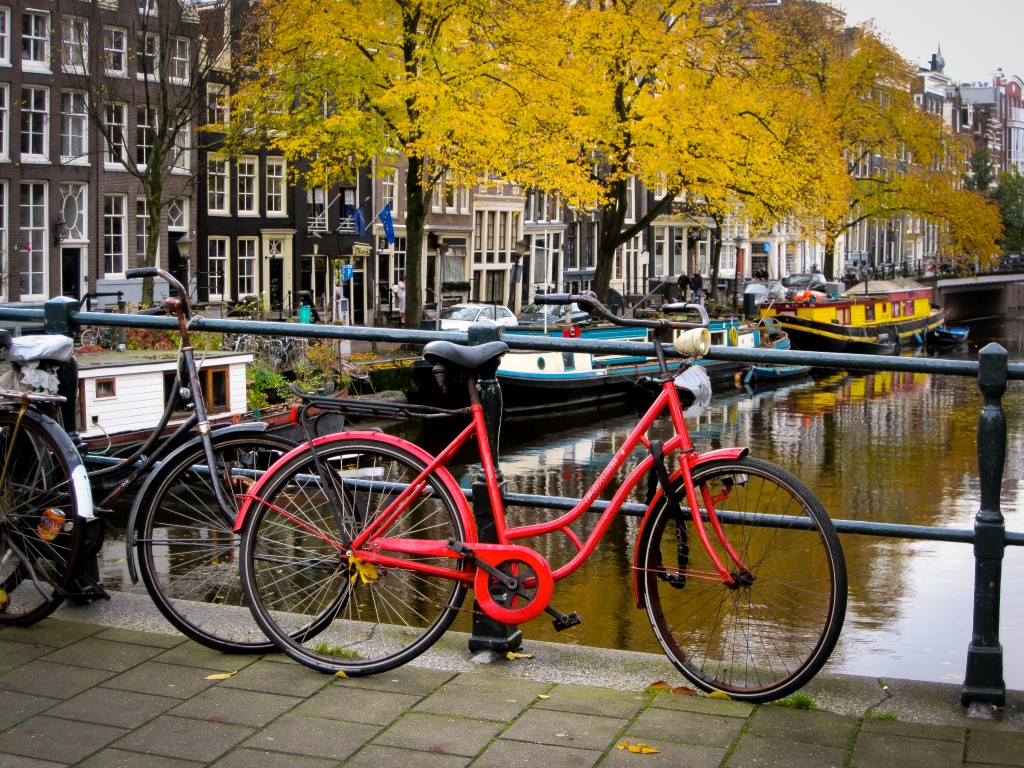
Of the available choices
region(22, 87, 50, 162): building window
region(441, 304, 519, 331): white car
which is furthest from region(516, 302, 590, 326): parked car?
region(22, 87, 50, 162): building window

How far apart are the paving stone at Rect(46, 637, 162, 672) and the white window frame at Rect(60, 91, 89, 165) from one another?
105 feet

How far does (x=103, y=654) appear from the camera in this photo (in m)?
4.07

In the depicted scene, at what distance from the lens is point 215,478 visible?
4.11 metres

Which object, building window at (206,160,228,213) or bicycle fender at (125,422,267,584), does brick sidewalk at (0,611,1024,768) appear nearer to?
bicycle fender at (125,422,267,584)

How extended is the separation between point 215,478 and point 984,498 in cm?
218

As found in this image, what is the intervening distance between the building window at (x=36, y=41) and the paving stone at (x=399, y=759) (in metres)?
33.2

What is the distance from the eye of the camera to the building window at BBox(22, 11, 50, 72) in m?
33.4

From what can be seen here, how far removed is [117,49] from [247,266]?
8041 mm

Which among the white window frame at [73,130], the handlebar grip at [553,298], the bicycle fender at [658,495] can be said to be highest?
the white window frame at [73,130]

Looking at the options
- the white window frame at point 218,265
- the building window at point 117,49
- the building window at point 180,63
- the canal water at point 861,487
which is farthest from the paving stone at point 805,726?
the white window frame at point 218,265

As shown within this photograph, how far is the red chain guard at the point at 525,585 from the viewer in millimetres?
3773

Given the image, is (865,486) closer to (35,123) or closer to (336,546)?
(336,546)

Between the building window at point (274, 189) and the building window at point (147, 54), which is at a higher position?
the building window at point (147, 54)

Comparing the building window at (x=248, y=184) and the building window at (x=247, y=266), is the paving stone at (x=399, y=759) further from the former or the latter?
the building window at (x=248, y=184)
